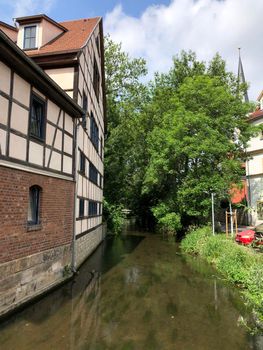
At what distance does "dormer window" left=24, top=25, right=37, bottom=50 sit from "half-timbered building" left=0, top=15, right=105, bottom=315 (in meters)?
0.05

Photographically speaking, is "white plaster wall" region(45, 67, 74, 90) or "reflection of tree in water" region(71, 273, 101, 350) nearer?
"reflection of tree in water" region(71, 273, 101, 350)

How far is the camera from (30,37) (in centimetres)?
1416

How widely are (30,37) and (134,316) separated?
43.1ft

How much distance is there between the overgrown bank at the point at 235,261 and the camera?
21.1ft

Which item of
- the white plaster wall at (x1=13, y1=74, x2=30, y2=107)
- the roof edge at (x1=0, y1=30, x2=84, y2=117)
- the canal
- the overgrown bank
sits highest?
the roof edge at (x1=0, y1=30, x2=84, y2=117)

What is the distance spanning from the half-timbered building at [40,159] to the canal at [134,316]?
2.77ft

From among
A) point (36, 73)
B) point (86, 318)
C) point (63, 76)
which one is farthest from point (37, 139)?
point (86, 318)

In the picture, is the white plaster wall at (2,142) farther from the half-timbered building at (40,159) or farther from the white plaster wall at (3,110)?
the white plaster wall at (3,110)

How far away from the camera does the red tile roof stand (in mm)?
12656

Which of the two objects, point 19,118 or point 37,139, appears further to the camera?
point 37,139

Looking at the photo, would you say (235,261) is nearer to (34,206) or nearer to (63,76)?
(34,206)

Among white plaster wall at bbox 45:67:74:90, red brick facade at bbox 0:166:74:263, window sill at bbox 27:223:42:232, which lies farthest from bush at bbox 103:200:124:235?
window sill at bbox 27:223:42:232

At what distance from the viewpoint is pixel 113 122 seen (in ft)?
97.7

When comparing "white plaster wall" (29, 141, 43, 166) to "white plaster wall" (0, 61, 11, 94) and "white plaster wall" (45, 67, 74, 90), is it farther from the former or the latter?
"white plaster wall" (45, 67, 74, 90)
